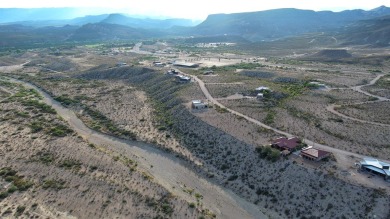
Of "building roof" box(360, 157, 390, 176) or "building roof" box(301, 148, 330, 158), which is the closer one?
"building roof" box(360, 157, 390, 176)

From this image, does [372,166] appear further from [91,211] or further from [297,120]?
[91,211]

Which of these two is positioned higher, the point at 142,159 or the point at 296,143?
the point at 296,143

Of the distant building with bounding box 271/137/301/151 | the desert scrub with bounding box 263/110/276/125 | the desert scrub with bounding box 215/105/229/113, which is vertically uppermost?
the distant building with bounding box 271/137/301/151

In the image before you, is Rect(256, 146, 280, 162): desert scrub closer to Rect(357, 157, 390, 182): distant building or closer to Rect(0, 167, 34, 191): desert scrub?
Rect(357, 157, 390, 182): distant building

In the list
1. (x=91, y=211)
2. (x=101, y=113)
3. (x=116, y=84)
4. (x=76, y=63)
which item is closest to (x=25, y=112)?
(x=101, y=113)

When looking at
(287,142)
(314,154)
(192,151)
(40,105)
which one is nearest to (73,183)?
(192,151)

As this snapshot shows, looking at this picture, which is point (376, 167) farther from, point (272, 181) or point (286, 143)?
point (272, 181)

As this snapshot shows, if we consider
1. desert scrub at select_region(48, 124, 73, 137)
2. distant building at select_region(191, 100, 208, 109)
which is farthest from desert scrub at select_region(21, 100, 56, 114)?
distant building at select_region(191, 100, 208, 109)
